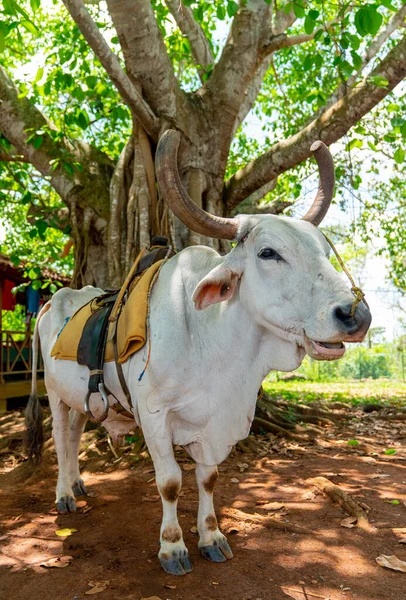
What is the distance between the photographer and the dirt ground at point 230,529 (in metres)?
2.61

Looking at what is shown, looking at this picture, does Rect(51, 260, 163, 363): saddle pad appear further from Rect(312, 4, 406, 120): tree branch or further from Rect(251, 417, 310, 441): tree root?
Rect(312, 4, 406, 120): tree branch

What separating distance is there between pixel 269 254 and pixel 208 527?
162 centimetres

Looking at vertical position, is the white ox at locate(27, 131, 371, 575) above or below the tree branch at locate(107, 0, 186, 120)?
below

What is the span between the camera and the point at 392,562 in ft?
9.32

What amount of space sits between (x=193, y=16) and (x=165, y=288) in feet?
18.7

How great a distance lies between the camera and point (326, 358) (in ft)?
7.65

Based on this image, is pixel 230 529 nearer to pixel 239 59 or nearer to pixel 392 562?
pixel 392 562

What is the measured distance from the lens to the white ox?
2.38 meters

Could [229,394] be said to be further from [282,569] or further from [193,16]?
[193,16]

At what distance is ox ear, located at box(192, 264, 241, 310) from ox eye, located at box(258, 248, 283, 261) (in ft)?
0.60

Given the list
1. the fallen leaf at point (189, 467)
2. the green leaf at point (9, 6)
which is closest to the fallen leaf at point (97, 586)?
the fallen leaf at point (189, 467)

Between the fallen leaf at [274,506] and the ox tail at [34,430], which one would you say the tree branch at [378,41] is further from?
the fallen leaf at [274,506]

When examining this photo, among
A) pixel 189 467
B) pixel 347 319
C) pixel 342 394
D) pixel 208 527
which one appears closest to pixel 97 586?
pixel 208 527

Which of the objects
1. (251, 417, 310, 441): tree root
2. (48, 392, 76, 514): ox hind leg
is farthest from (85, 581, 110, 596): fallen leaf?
(251, 417, 310, 441): tree root
